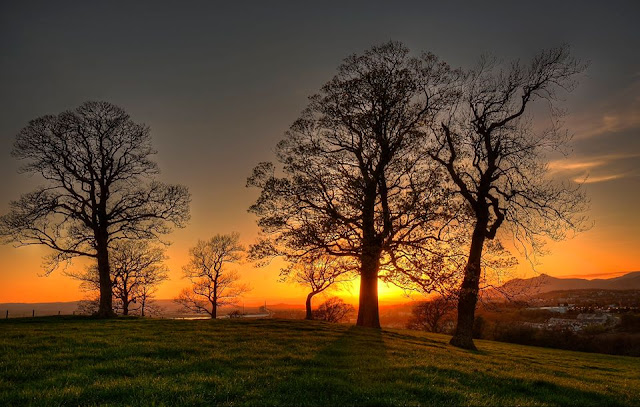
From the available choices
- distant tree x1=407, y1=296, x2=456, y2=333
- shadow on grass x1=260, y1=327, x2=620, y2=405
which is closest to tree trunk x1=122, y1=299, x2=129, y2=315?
distant tree x1=407, y1=296, x2=456, y2=333

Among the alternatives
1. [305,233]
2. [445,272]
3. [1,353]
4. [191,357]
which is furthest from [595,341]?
[1,353]

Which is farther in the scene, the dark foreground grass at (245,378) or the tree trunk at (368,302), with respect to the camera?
the tree trunk at (368,302)

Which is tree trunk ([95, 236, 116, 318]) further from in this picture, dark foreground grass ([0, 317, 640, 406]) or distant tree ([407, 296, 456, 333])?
distant tree ([407, 296, 456, 333])

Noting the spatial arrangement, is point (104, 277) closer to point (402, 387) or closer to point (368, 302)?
point (368, 302)

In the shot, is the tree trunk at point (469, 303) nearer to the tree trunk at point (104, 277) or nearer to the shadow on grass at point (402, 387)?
the shadow on grass at point (402, 387)

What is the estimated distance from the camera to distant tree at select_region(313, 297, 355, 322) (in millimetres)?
82562

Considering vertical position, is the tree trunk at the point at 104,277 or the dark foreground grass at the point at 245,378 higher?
the tree trunk at the point at 104,277

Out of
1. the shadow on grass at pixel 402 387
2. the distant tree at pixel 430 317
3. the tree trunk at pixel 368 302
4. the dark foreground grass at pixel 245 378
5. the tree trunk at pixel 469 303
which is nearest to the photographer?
the dark foreground grass at pixel 245 378

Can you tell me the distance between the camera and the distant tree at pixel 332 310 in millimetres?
82562

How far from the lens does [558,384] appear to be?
14656 millimetres

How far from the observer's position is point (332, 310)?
83438 mm

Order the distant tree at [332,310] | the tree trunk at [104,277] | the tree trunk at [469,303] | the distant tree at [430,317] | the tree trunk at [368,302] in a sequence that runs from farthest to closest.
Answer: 1. the distant tree at [430,317]
2. the distant tree at [332,310]
3. the tree trunk at [104,277]
4. the tree trunk at [368,302]
5. the tree trunk at [469,303]

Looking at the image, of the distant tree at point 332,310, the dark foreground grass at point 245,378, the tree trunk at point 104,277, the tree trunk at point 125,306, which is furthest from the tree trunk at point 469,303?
the tree trunk at point 125,306

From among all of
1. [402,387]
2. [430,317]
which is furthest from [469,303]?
[430,317]
